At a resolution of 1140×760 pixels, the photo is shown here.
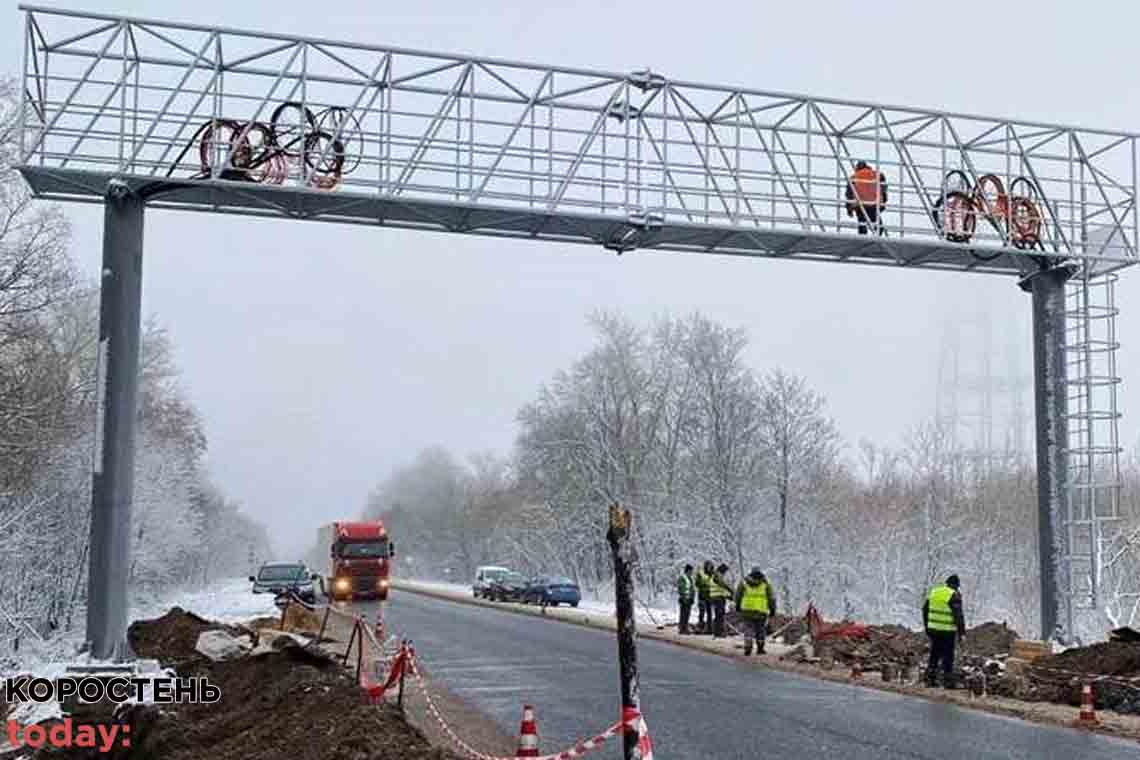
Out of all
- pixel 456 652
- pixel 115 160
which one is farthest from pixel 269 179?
pixel 456 652

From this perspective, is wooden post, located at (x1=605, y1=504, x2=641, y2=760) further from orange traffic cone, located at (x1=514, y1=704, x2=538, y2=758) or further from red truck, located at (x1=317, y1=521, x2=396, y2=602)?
red truck, located at (x1=317, y1=521, x2=396, y2=602)

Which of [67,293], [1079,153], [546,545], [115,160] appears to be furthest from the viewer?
[546,545]

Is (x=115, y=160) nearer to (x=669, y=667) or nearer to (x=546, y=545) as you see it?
(x=669, y=667)

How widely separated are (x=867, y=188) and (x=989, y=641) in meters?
8.95

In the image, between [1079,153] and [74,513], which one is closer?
[1079,153]

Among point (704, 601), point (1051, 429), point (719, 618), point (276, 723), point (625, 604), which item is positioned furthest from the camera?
point (704, 601)

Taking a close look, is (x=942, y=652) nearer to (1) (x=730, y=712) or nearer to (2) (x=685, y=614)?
(1) (x=730, y=712)

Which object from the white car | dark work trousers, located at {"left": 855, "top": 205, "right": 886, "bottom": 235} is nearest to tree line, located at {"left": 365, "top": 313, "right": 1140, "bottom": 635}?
the white car

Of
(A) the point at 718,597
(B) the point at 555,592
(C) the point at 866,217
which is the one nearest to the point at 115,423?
(C) the point at 866,217

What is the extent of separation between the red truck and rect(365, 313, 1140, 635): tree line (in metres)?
14.6

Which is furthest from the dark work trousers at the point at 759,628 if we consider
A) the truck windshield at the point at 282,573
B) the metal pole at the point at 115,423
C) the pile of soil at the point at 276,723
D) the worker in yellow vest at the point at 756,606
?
the truck windshield at the point at 282,573

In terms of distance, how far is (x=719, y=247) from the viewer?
23.7 m

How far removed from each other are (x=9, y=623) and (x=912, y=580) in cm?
3329

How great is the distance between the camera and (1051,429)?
83.6ft
